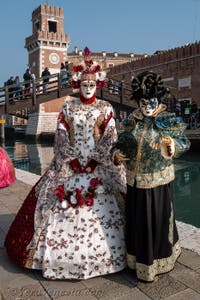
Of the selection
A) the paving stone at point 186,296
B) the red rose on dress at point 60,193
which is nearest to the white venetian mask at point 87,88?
the red rose on dress at point 60,193

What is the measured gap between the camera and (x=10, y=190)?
5.65m

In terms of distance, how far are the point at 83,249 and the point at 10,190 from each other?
11.4 ft

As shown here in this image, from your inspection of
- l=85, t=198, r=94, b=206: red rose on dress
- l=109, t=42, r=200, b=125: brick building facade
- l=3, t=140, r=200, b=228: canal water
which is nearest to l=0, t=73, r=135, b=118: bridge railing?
l=3, t=140, r=200, b=228: canal water

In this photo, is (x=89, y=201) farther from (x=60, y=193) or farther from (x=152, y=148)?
(x=152, y=148)

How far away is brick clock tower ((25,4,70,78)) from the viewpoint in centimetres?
3528

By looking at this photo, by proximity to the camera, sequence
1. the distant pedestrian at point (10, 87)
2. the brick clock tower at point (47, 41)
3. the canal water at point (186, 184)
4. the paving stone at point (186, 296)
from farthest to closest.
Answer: the brick clock tower at point (47, 41)
the distant pedestrian at point (10, 87)
the canal water at point (186, 184)
the paving stone at point (186, 296)

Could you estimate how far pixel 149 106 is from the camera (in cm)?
243

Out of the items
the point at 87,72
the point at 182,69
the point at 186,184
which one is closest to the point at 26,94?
the point at 186,184

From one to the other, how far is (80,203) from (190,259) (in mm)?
1042

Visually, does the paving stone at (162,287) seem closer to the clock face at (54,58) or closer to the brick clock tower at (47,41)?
the brick clock tower at (47,41)

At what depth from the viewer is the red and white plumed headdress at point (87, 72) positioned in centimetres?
291

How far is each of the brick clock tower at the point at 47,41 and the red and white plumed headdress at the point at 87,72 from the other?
3315cm

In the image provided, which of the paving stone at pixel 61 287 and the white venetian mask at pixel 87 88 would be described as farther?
the white venetian mask at pixel 87 88

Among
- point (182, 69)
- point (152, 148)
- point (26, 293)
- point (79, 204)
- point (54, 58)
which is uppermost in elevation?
point (54, 58)
